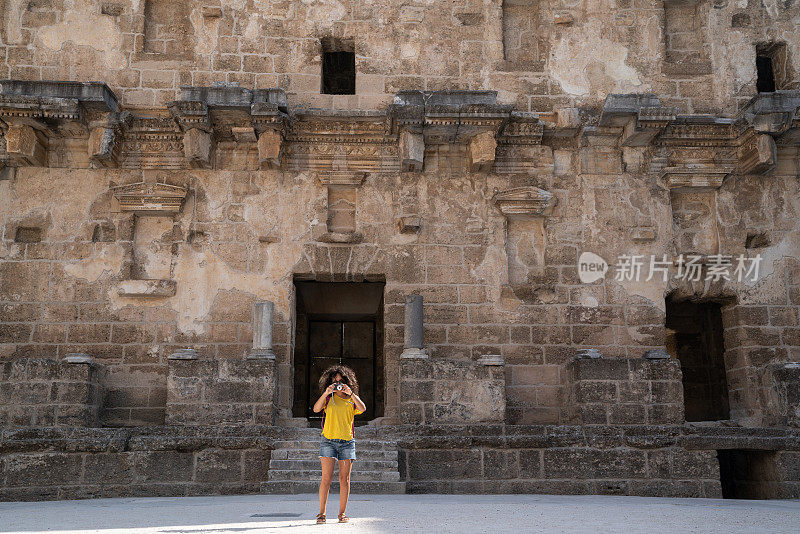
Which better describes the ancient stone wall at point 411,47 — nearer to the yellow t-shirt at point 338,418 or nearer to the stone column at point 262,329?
the stone column at point 262,329

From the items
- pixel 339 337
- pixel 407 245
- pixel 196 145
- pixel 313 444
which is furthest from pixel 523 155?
pixel 339 337

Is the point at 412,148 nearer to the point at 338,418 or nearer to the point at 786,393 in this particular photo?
the point at 338,418

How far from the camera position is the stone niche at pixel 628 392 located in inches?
361

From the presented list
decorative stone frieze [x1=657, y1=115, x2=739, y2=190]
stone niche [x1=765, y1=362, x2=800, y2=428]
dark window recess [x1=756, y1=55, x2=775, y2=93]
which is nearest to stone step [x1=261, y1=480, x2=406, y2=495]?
stone niche [x1=765, y1=362, x2=800, y2=428]

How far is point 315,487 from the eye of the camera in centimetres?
802

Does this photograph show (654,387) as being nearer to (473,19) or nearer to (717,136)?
(717,136)

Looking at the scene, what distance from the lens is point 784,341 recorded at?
10.2m

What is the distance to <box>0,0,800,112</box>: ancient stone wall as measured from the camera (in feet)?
34.3

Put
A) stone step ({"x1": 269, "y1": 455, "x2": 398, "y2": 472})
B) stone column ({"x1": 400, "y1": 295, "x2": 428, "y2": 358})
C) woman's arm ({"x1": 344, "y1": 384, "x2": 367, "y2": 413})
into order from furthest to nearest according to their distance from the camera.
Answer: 1. stone column ({"x1": 400, "y1": 295, "x2": 428, "y2": 358})
2. stone step ({"x1": 269, "y1": 455, "x2": 398, "y2": 472})
3. woman's arm ({"x1": 344, "y1": 384, "x2": 367, "y2": 413})

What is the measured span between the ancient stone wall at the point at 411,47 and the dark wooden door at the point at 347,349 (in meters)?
4.74

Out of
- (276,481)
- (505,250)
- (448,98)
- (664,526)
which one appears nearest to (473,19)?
(448,98)

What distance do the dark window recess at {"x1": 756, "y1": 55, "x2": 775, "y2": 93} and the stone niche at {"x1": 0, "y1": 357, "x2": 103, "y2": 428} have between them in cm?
980

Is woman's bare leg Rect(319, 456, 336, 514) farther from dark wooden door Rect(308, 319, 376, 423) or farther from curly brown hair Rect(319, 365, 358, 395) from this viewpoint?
dark wooden door Rect(308, 319, 376, 423)

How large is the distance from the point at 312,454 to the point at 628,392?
12.2 feet
